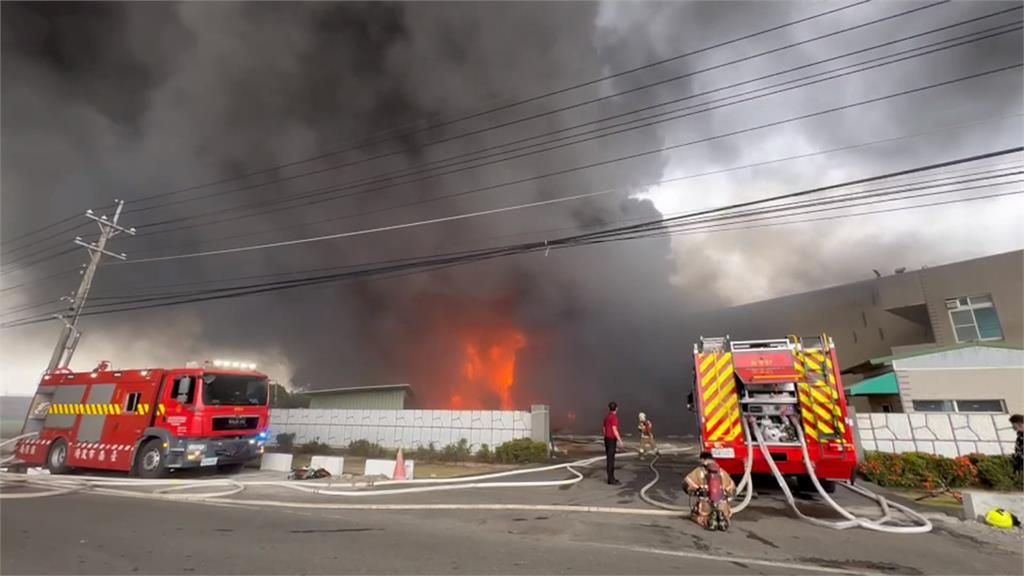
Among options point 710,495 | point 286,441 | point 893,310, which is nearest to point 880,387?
point 893,310

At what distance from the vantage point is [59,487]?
398 inches

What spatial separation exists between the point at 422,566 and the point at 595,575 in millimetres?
1646

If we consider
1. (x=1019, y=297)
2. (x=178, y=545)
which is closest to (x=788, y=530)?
(x=178, y=545)

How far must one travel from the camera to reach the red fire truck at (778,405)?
7848mm

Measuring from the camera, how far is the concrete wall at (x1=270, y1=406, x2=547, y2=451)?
1609 cm

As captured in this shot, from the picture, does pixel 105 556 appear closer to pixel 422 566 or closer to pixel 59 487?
pixel 422 566

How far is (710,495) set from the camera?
20.0ft

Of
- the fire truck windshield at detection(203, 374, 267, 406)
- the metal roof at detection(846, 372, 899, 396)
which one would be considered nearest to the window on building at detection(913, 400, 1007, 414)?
the metal roof at detection(846, 372, 899, 396)

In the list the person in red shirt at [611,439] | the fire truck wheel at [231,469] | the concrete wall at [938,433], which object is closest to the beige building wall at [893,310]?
the concrete wall at [938,433]

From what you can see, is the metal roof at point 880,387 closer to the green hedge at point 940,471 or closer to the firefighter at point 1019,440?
the green hedge at point 940,471

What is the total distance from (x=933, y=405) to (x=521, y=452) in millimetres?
14610

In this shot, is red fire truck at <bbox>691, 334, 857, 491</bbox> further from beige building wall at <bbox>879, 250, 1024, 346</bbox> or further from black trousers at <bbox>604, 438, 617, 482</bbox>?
beige building wall at <bbox>879, 250, 1024, 346</bbox>

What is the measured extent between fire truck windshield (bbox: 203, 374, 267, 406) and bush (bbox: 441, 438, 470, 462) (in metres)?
6.39

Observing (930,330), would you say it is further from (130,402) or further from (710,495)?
(130,402)
